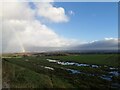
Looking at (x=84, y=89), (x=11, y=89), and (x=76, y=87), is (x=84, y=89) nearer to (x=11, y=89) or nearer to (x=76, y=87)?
(x=76, y=87)

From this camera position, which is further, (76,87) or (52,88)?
Result: (76,87)

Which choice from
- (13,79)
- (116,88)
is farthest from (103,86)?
(13,79)

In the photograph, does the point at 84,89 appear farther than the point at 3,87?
Yes

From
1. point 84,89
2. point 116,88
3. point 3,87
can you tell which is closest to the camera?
point 3,87

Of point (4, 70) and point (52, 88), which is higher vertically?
point (4, 70)

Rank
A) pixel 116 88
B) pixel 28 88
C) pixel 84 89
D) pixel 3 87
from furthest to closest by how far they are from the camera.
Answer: pixel 116 88, pixel 84 89, pixel 28 88, pixel 3 87

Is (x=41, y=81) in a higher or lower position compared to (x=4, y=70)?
lower

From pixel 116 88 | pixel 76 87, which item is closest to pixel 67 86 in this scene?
pixel 76 87

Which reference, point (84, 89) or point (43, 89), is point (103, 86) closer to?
point (84, 89)

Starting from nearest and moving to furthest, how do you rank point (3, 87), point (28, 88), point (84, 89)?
point (3, 87)
point (28, 88)
point (84, 89)
